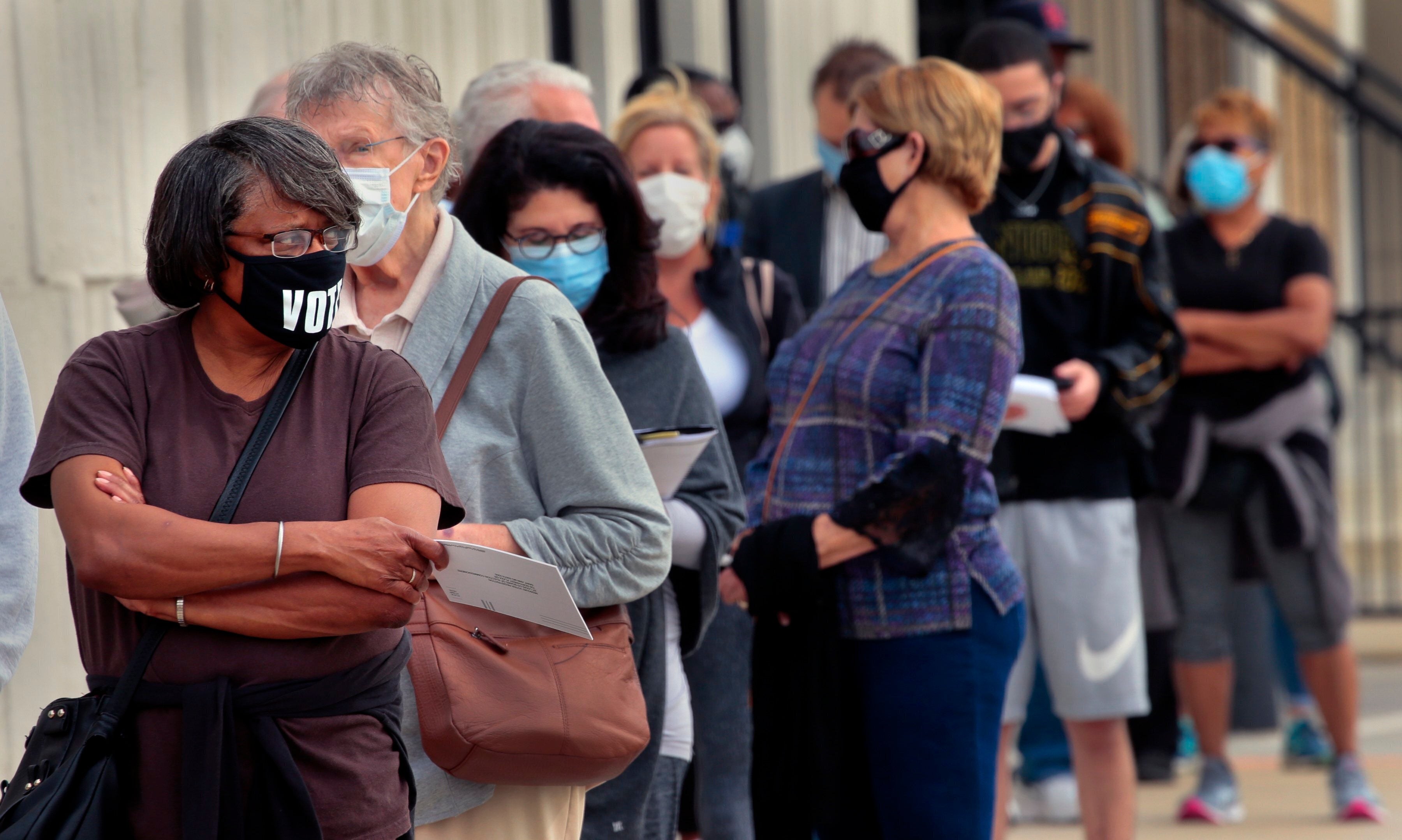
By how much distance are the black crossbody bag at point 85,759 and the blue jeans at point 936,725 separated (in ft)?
5.29

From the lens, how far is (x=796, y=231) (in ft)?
16.9

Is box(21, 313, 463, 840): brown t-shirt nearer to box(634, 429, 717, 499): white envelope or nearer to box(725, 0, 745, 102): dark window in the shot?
box(634, 429, 717, 499): white envelope

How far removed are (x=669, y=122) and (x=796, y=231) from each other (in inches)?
40.1

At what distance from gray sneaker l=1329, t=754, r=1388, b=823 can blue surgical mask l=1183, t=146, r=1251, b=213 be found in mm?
1925

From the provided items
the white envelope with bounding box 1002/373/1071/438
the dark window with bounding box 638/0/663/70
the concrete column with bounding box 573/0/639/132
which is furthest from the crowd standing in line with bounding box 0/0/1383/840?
the dark window with bounding box 638/0/663/70

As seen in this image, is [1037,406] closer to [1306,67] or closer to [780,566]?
[780,566]

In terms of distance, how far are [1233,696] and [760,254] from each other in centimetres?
349

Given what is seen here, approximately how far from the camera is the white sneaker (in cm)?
595

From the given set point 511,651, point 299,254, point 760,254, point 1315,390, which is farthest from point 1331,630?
point 299,254

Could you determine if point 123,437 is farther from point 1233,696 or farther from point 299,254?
point 1233,696

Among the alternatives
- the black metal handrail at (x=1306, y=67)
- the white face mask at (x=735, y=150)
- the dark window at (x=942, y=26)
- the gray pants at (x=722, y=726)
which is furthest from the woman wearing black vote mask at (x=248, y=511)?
the dark window at (x=942, y=26)

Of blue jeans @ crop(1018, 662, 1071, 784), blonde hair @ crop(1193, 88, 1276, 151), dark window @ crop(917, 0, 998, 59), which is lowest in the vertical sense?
blue jeans @ crop(1018, 662, 1071, 784)

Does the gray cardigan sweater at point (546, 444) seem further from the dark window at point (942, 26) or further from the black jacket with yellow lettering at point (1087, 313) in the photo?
the dark window at point (942, 26)

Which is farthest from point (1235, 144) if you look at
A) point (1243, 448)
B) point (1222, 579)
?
point (1222, 579)
